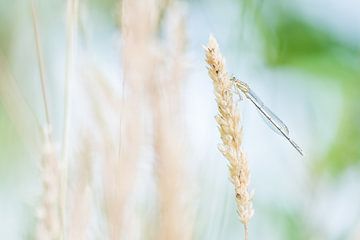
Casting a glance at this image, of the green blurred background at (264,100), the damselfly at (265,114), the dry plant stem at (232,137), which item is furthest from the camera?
the green blurred background at (264,100)

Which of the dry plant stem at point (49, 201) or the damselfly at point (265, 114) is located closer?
the dry plant stem at point (49, 201)

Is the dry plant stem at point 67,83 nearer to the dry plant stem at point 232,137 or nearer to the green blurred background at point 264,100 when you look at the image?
the green blurred background at point 264,100

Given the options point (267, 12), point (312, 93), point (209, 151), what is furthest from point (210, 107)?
point (312, 93)

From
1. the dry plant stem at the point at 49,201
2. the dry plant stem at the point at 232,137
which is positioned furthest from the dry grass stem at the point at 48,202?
the dry plant stem at the point at 232,137

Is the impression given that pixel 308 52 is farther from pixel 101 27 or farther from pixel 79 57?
pixel 79 57

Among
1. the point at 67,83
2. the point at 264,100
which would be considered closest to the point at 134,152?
the point at 67,83

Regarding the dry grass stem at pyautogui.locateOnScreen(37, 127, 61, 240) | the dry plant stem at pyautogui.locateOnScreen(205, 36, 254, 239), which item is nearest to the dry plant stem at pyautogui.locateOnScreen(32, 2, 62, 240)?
the dry grass stem at pyautogui.locateOnScreen(37, 127, 61, 240)

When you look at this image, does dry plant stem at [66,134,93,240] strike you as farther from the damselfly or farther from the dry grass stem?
the damselfly
